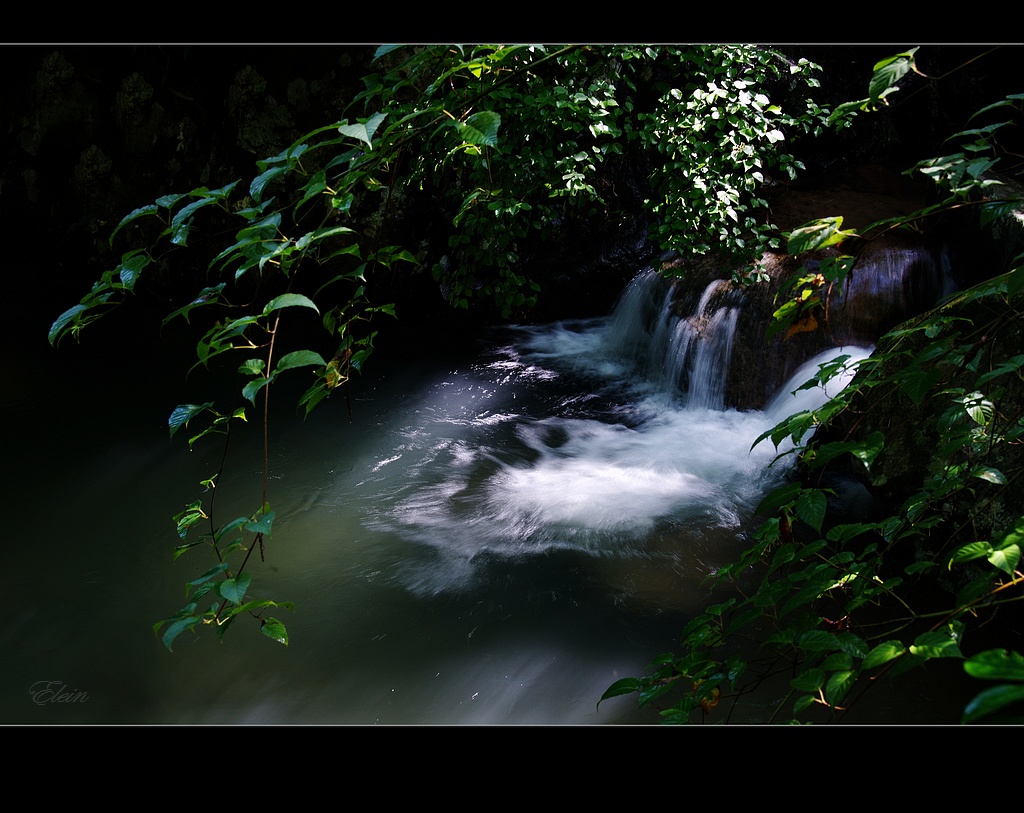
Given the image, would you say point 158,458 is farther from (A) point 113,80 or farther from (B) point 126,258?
(A) point 113,80

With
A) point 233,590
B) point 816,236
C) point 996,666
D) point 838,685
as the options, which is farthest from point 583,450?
point 996,666

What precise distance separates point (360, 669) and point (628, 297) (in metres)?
3.82

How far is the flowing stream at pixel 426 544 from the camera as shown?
2.51 metres

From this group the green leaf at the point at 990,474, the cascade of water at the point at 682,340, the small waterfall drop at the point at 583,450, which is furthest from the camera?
the cascade of water at the point at 682,340

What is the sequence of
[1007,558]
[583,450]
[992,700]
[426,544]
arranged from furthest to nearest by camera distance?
[583,450], [426,544], [1007,558], [992,700]

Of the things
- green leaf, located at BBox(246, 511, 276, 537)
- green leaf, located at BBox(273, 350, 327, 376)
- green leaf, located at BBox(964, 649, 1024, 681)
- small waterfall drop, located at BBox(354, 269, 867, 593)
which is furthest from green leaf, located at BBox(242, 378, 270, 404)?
small waterfall drop, located at BBox(354, 269, 867, 593)

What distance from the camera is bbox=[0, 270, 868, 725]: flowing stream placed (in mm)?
2512

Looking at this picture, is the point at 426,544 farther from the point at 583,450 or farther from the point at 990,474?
the point at 990,474

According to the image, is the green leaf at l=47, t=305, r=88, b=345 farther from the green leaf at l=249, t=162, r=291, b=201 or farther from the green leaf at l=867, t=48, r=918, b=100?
the green leaf at l=867, t=48, r=918, b=100

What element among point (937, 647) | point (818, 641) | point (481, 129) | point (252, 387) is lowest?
point (818, 641)

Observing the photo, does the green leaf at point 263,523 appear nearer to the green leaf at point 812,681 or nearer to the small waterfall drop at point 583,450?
the green leaf at point 812,681

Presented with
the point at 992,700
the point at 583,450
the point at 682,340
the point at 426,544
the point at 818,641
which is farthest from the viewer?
the point at 682,340

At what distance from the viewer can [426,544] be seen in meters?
3.30

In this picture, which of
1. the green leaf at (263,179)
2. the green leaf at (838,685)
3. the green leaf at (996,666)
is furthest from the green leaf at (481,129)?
the green leaf at (838,685)
